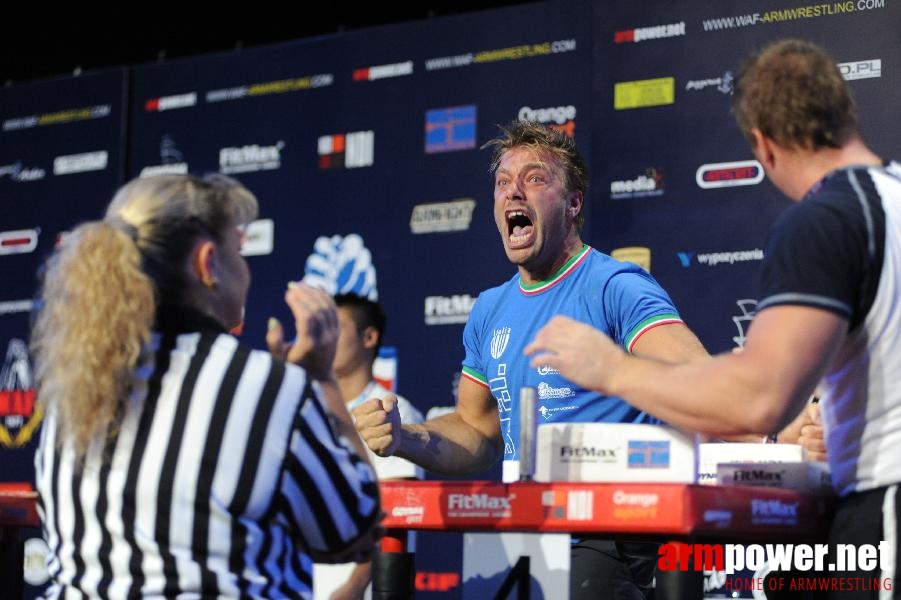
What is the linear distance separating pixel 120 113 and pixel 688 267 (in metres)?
3.22

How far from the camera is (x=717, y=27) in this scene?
4551 millimetres

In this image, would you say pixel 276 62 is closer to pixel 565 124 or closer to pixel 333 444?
pixel 565 124

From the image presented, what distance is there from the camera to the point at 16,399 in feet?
19.8

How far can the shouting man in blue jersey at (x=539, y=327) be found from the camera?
103 inches

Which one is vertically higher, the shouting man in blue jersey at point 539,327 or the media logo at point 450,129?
the media logo at point 450,129

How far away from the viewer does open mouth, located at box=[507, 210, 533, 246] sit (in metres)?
3.06

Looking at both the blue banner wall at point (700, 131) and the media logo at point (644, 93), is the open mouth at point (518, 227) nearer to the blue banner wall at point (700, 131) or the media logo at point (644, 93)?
the blue banner wall at point (700, 131)

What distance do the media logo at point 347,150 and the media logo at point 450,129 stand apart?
307mm

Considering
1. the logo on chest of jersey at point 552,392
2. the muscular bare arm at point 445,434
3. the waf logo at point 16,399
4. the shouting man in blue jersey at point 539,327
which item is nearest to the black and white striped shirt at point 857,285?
the shouting man in blue jersey at point 539,327

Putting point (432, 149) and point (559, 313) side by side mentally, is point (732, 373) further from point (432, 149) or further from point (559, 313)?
point (432, 149)

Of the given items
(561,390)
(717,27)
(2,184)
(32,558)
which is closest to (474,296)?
(717,27)

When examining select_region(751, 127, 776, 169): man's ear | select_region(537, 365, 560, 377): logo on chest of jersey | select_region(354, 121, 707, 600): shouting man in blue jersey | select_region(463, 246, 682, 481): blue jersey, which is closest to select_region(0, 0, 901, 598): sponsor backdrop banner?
select_region(354, 121, 707, 600): shouting man in blue jersey

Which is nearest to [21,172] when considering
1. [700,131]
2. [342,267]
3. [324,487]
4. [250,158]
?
[250,158]

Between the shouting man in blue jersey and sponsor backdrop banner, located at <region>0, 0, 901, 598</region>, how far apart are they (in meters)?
1.35
